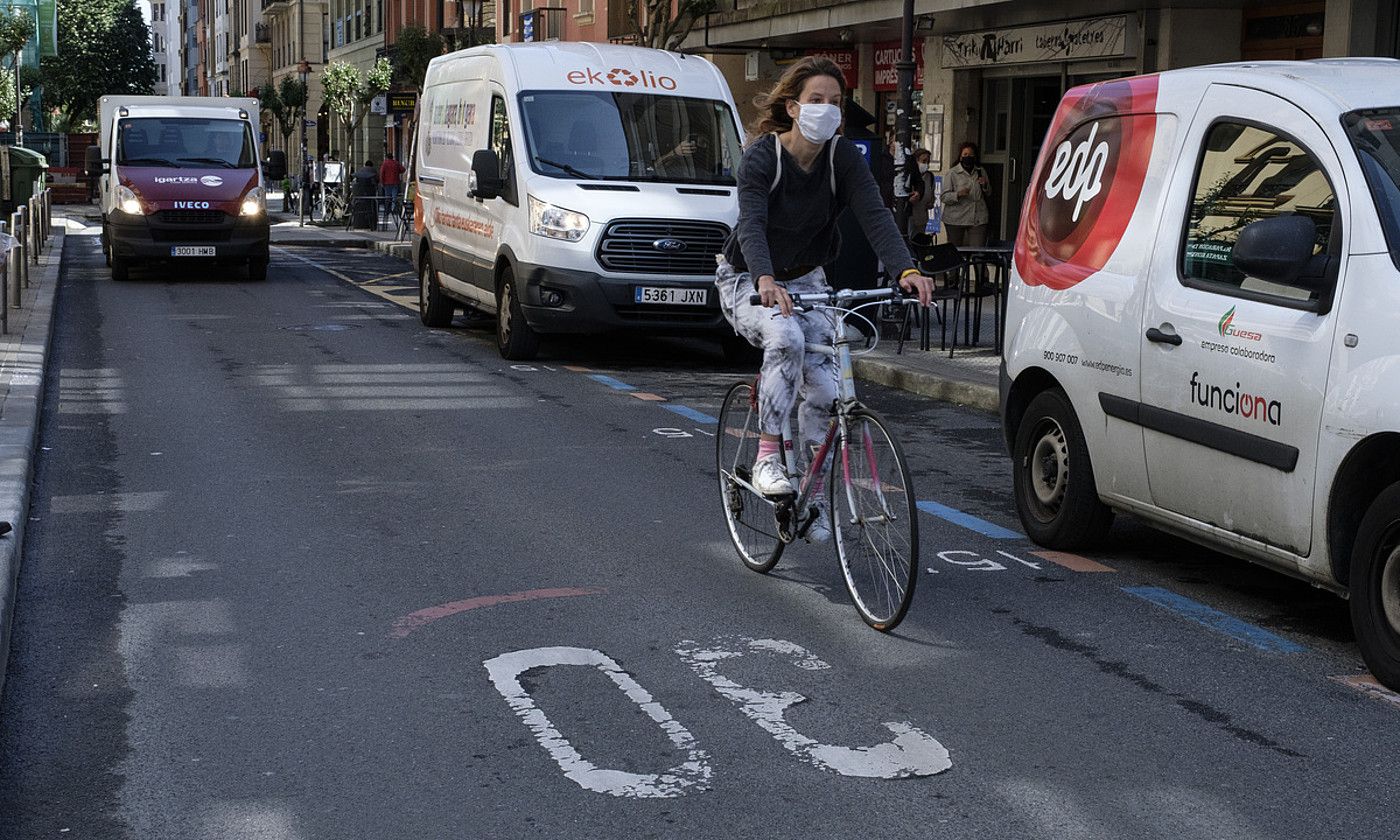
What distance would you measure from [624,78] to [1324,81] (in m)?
9.67

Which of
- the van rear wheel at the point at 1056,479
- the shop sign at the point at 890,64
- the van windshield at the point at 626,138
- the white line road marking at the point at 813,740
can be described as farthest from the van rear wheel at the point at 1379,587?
the shop sign at the point at 890,64

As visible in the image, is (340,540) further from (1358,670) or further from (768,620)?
(1358,670)

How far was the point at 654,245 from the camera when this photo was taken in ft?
45.5

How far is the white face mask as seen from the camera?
625 centimetres

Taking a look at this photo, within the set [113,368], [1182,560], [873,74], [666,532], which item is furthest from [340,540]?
[873,74]

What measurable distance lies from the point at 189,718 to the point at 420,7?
56.8m

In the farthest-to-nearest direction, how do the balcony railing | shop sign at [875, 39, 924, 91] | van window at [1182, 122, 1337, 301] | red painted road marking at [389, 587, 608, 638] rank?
the balcony railing, shop sign at [875, 39, 924, 91], red painted road marking at [389, 587, 608, 638], van window at [1182, 122, 1337, 301]

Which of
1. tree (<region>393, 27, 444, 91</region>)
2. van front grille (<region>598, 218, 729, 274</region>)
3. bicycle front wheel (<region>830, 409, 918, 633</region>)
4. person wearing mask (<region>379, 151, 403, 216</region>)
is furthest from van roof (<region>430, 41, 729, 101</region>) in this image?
person wearing mask (<region>379, 151, 403, 216</region>)

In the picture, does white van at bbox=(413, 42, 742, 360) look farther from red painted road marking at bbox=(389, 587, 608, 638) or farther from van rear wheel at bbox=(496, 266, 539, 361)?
red painted road marking at bbox=(389, 587, 608, 638)

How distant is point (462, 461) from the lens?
9.56m

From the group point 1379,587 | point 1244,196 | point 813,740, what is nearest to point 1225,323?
point 1244,196

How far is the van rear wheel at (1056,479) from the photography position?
7102 millimetres

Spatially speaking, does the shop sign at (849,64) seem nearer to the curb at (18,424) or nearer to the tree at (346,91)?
the curb at (18,424)

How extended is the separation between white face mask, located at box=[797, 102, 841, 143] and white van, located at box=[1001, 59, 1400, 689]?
1231mm
